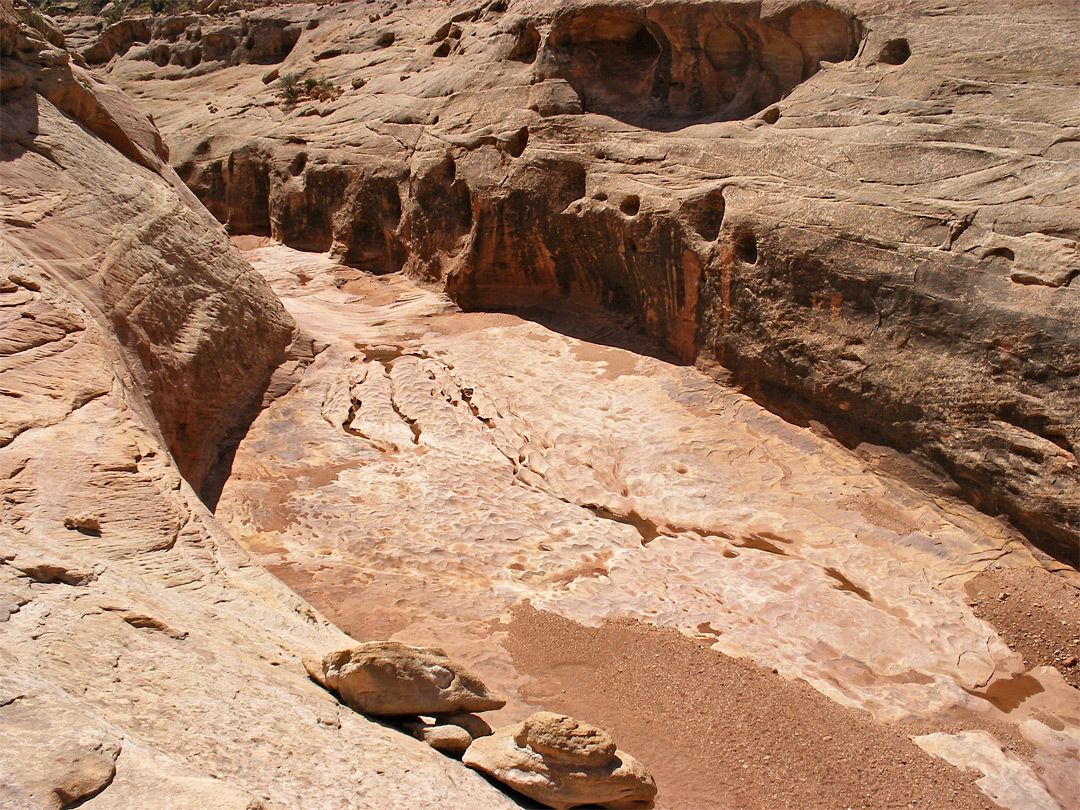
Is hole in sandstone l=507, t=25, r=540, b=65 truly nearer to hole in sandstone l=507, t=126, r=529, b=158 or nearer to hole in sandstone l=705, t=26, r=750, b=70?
hole in sandstone l=507, t=126, r=529, b=158

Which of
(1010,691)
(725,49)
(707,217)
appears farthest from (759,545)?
(725,49)

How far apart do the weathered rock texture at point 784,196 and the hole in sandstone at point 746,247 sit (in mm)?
24

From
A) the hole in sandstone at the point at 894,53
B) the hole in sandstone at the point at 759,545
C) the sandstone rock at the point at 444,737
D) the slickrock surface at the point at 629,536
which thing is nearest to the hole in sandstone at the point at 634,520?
the slickrock surface at the point at 629,536

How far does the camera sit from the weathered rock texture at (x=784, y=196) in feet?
20.2

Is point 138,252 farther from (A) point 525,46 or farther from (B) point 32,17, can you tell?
(A) point 525,46

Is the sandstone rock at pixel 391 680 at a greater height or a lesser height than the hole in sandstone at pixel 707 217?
lesser

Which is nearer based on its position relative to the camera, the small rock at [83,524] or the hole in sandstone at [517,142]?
the small rock at [83,524]

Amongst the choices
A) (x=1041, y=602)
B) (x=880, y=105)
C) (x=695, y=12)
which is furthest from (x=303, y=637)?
(x=695, y=12)

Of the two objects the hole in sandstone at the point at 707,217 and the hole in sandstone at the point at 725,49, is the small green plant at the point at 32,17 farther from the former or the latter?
the hole in sandstone at the point at 725,49

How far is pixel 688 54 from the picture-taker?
9867 millimetres

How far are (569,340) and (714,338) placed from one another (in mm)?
1983

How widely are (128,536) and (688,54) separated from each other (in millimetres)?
8476

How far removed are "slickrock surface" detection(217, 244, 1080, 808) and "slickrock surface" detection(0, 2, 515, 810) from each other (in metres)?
0.94

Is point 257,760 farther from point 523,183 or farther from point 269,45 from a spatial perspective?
point 269,45
